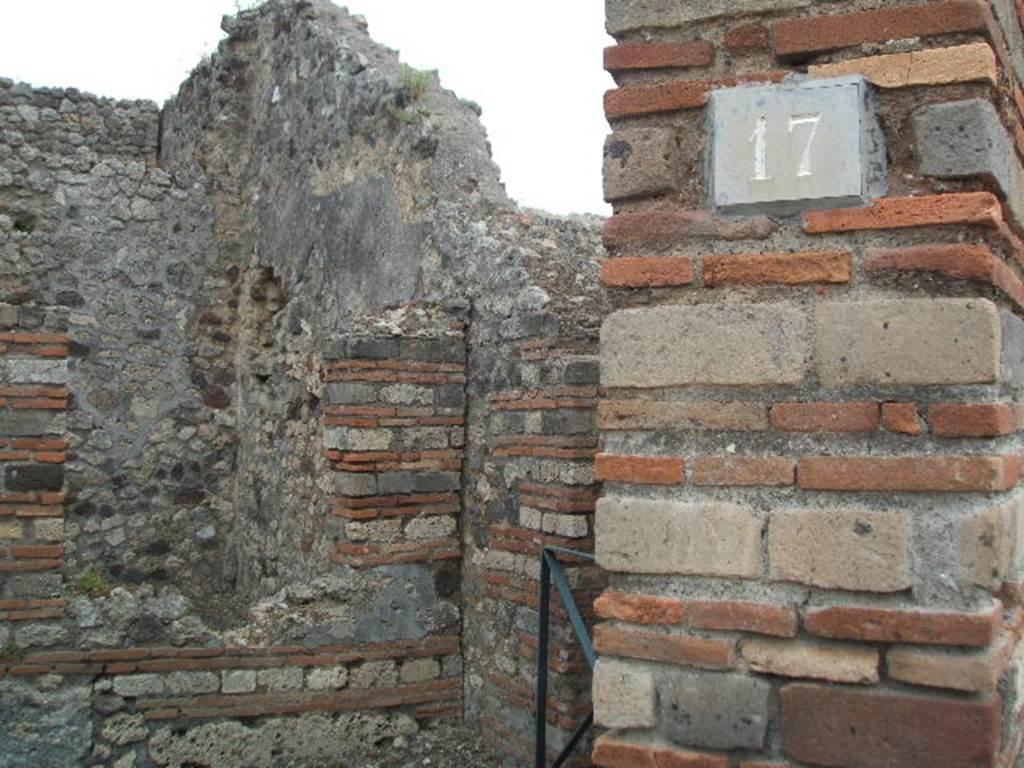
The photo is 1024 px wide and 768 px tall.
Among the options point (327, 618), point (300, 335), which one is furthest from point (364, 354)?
point (300, 335)

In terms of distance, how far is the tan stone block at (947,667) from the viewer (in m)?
2.20

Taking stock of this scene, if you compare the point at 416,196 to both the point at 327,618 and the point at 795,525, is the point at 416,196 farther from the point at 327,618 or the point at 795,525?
the point at 795,525

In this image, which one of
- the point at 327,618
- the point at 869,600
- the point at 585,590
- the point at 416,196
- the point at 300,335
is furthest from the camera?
the point at 300,335

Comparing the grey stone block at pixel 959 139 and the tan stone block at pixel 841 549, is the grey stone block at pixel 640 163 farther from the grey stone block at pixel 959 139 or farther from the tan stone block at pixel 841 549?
the tan stone block at pixel 841 549

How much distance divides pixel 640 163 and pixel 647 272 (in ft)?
0.90

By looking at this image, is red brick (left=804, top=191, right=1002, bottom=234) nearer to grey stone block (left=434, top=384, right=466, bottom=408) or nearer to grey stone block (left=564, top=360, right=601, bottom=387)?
grey stone block (left=564, top=360, right=601, bottom=387)

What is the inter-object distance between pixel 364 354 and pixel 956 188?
3271mm

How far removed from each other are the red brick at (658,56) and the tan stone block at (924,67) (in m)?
0.27

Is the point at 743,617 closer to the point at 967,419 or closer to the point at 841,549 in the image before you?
the point at 841,549

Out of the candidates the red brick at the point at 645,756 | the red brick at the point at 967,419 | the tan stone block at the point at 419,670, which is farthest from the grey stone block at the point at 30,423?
the red brick at the point at 967,419

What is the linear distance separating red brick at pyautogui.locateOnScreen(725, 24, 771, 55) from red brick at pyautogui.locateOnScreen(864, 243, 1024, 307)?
0.56 m

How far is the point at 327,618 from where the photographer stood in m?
5.05

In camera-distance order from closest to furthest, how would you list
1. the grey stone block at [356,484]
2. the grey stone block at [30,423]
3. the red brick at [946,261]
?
1. the red brick at [946,261]
2. the grey stone block at [356,484]
3. the grey stone block at [30,423]

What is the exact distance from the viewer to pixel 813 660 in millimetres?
2312
